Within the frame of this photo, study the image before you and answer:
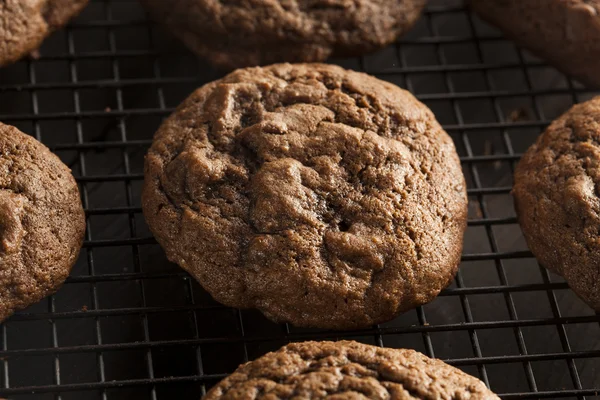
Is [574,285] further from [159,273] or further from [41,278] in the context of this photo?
[41,278]

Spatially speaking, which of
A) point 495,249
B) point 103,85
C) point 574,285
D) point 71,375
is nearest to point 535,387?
point 574,285

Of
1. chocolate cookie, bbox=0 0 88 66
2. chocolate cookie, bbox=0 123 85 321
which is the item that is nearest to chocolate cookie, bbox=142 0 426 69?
chocolate cookie, bbox=0 0 88 66

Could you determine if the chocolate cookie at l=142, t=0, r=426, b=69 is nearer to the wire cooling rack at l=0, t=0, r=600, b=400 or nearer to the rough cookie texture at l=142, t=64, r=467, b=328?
the wire cooling rack at l=0, t=0, r=600, b=400

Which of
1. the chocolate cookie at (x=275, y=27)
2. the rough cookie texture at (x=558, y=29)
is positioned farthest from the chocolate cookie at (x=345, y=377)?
the rough cookie texture at (x=558, y=29)

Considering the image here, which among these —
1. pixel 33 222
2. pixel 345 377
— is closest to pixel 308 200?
pixel 345 377

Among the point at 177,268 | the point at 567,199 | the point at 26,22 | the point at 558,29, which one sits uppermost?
the point at 26,22

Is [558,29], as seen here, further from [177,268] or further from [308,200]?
[177,268]
